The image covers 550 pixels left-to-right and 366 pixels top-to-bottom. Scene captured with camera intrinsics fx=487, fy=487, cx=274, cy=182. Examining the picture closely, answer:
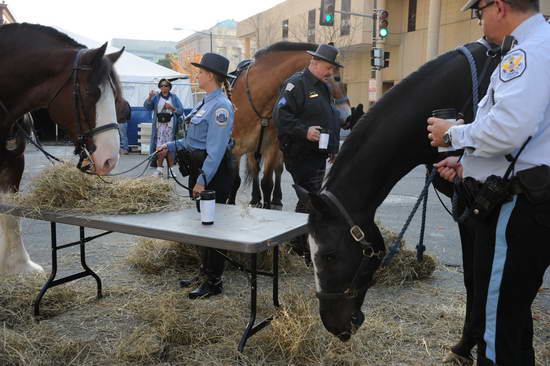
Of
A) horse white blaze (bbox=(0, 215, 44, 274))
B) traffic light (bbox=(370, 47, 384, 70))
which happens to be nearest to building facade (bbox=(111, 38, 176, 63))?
traffic light (bbox=(370, 47, 384, 70))

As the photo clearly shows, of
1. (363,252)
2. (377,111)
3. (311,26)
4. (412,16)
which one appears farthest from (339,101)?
(311,26)

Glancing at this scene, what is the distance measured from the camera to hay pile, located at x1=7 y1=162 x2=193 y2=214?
364 centimetres

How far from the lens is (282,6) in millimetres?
36781

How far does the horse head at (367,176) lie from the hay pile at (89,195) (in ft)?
5.73

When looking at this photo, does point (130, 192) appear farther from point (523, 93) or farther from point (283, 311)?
point (523, 93)

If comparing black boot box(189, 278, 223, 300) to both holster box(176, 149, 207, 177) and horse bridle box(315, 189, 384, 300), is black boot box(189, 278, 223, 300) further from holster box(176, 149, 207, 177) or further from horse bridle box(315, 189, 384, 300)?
horse bridle box(315, 189, 384, 300)

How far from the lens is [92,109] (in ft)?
10.9

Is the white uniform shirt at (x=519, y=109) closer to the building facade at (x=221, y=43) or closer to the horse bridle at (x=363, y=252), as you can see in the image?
the horse bridle at (x=363, y=252)

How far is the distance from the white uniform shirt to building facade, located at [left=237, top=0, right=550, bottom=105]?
21.8m

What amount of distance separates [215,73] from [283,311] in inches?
79.3

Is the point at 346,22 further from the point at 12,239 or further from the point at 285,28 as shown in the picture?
the point at 12,239

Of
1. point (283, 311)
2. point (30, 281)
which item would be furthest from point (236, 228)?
point (30, 281)

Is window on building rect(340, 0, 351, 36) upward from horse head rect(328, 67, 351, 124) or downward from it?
upward

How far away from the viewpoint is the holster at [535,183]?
5.96ft
